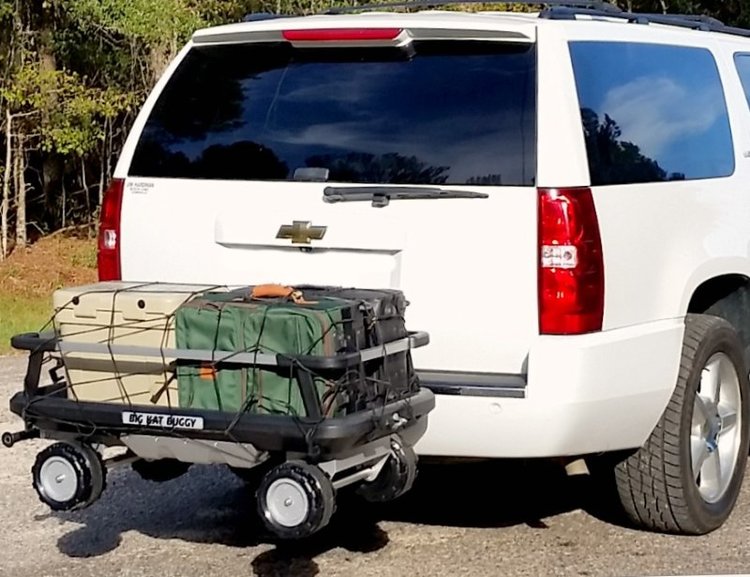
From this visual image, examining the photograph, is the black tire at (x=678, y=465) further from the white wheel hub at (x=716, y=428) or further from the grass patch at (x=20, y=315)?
the grass patch at (x=20, y=315)

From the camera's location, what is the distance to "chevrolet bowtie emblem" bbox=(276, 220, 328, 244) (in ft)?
16.5

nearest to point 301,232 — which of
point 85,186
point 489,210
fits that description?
point 489,210

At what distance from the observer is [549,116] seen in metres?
4.85

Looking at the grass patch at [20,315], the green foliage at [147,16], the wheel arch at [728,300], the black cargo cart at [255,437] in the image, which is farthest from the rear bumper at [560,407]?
Result: the green foliage at [147,16]

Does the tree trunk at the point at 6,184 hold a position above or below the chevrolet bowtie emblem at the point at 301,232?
above

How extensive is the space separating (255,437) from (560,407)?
1.12 metres

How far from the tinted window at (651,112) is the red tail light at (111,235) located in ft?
6.10

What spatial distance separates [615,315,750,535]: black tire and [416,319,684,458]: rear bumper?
0.30 metres

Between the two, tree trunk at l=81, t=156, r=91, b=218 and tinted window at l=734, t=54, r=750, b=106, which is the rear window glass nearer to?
tinted window at l=734, t=54, r=750, b=106

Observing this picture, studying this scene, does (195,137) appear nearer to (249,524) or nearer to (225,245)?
(225,245)

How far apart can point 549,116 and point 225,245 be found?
1.31 metres

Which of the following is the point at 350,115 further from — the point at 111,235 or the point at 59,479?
the point at 59,479

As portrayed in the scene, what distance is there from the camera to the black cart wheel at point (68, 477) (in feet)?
14.9

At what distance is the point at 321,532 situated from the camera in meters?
5.89
